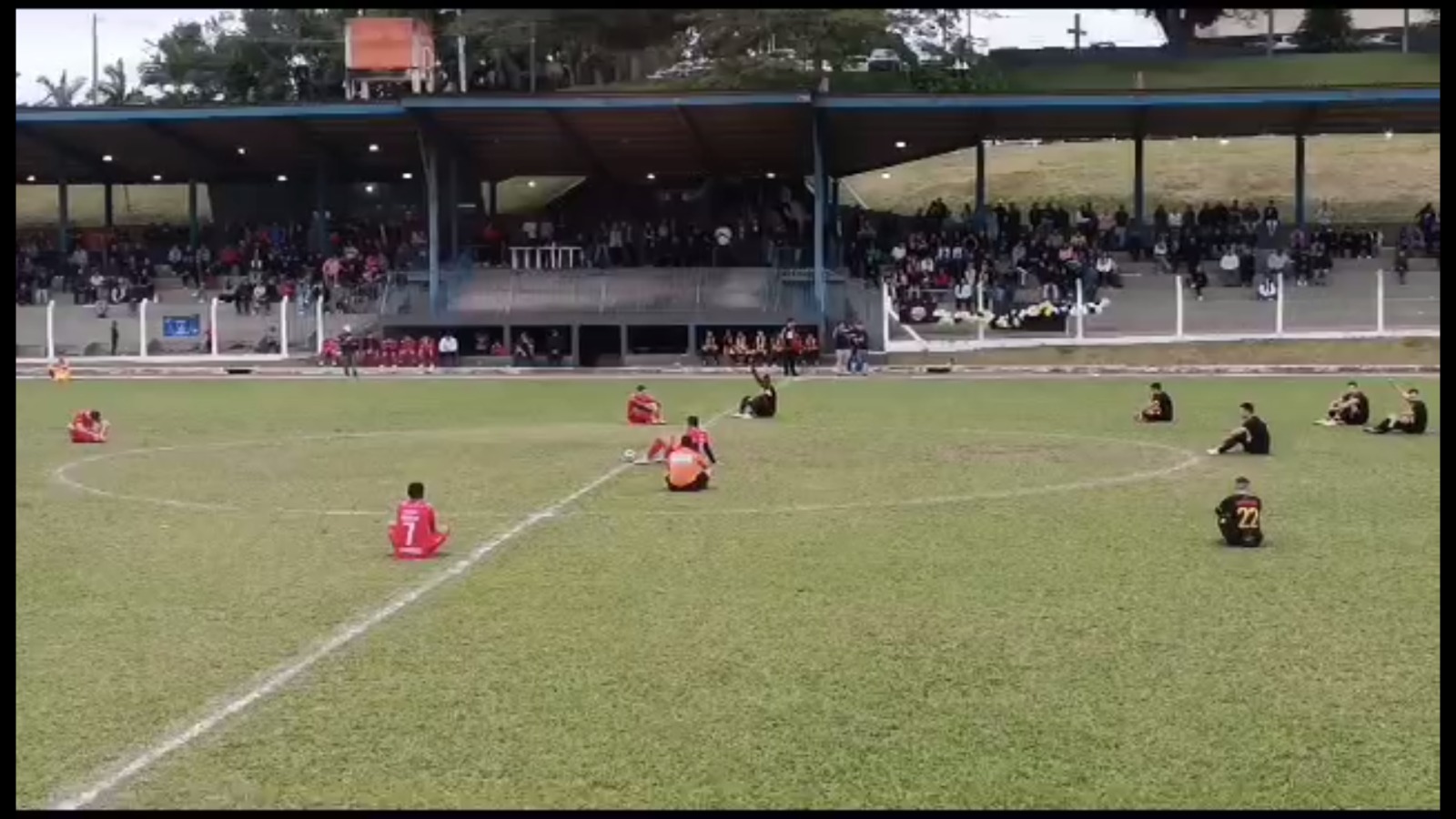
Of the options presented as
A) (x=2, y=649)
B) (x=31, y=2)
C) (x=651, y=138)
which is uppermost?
(x=651, y=138)

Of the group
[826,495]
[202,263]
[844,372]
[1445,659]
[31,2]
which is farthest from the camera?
[202,263]

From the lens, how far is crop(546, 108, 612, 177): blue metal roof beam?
54.9 m

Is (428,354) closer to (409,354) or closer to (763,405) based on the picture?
(409,354)

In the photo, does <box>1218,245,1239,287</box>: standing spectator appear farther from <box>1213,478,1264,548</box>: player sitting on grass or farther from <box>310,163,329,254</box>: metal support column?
<box>1213,478,1264,548</box>: player sitting on grass

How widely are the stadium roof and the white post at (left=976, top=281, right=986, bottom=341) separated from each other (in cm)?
522

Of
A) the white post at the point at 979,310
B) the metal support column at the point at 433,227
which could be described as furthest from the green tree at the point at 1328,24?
the metal support column at the point at 433,227

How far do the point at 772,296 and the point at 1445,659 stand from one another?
170 feet

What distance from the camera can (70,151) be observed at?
6353 centimetres

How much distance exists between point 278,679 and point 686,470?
9877 mm

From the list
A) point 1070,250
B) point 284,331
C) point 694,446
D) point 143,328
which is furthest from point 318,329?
point 694,446

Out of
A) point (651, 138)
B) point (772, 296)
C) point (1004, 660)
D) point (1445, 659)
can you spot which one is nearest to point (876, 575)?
point (1004, 660)

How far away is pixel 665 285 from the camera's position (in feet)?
183

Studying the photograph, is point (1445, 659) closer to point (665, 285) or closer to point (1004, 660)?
point (1004, 660)

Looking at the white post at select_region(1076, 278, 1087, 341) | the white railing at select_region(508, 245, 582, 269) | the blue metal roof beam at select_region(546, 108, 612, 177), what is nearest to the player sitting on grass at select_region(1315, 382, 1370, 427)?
the white post at select_region(1076, 278, 1087, 341)
